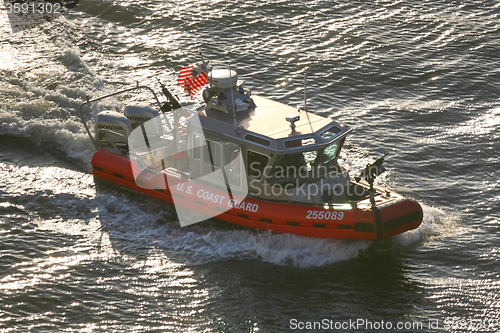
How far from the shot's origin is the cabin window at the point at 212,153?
1216 centimetres

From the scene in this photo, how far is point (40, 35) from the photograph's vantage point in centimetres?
2186

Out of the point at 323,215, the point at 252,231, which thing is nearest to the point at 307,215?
the point at 323,215

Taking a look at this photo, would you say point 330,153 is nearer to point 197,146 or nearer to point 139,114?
point 197,146

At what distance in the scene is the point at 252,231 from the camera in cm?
1245

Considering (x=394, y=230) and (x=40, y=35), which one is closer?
(x=394, y=230)

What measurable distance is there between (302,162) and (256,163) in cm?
101

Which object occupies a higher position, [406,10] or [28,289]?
[406,10]

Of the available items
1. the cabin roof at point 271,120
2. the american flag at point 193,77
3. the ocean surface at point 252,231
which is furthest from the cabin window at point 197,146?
the ocean surface at point 252,231

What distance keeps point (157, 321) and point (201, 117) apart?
15.3ft

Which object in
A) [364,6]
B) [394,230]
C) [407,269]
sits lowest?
[407,269]

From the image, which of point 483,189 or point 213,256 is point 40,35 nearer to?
point 213,256

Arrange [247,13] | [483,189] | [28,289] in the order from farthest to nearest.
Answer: [247,13] → [483,189] → [28,289]

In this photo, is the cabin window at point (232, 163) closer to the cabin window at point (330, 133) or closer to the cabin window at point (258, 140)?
the cabin window at point (258, 140)

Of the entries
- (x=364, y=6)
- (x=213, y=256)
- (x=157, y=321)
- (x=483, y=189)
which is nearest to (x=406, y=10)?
(x=364, y=6)
